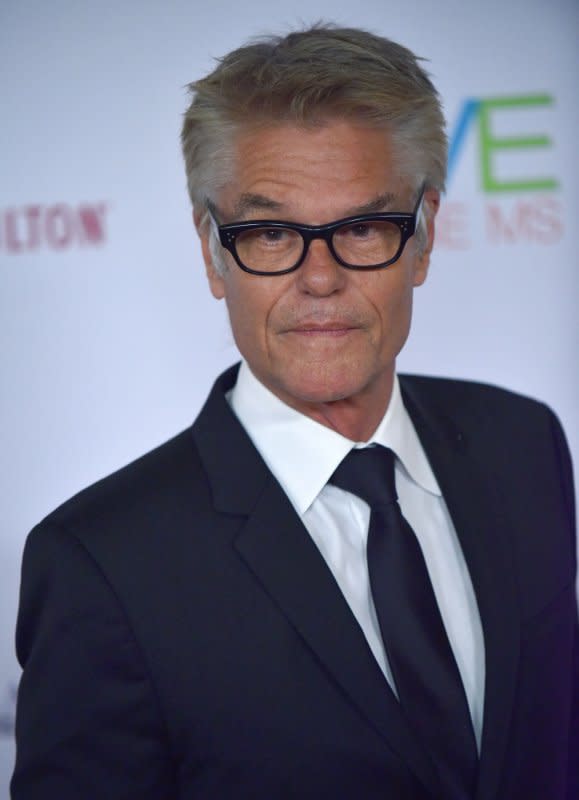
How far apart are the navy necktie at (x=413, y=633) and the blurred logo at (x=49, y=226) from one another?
3.49ft

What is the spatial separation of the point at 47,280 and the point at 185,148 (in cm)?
79

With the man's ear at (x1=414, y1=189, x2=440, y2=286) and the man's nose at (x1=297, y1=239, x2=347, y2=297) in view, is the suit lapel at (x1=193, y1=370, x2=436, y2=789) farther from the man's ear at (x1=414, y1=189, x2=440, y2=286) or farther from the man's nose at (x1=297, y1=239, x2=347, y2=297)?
the man's ear at (x1=414, y1=189, x2=440, y2=286)

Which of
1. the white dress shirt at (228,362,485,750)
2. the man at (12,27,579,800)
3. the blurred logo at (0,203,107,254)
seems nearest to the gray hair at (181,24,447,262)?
the man at (12,27,579,800)

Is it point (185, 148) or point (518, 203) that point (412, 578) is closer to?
point (185, 148)

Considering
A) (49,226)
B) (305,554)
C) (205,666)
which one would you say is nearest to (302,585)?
(305,554)

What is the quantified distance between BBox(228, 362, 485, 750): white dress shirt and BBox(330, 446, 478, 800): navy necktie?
0.09 feet

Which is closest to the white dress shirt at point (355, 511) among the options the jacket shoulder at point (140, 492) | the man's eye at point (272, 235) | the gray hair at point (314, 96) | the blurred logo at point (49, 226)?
the jacket shoulder at point (140, 492)

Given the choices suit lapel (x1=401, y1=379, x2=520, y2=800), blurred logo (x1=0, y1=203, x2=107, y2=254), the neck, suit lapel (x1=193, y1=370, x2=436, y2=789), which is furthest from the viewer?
blurred logo (x1=0, y1=203, x2=107, y2=254)

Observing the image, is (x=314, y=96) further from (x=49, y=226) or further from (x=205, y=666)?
(x=49, y=226)

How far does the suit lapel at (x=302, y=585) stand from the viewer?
1.26 meters

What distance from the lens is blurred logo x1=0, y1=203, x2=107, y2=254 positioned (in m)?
2.21

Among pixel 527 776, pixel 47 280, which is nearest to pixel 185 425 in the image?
pixel 47 280

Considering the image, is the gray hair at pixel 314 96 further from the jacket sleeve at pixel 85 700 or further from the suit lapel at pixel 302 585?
the jacket sleeve at pixel 85 700

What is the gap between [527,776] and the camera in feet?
4.75
